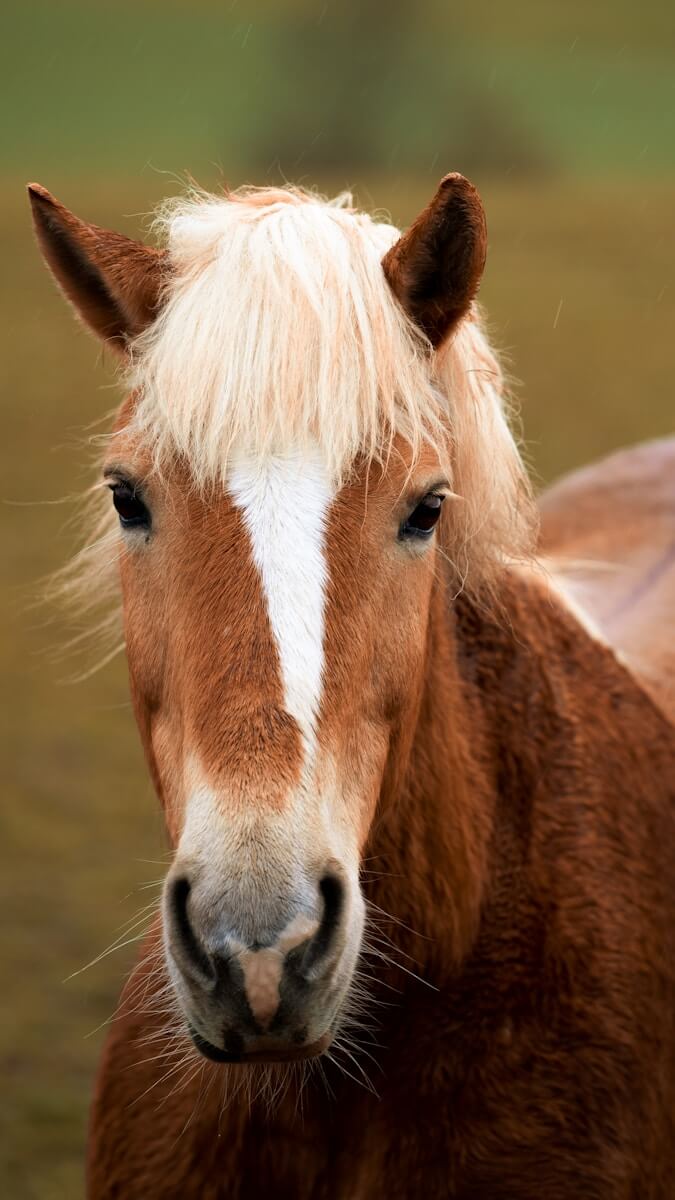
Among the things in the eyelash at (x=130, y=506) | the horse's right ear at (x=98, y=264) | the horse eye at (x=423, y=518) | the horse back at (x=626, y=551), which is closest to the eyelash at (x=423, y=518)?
the horse eye at (x=423, y=518)

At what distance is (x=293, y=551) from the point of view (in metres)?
1.88

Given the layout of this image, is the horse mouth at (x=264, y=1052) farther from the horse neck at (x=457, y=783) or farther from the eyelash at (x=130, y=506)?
the eyelash at (x=130, y=506)

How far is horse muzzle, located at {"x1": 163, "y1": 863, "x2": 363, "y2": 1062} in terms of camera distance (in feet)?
5.52

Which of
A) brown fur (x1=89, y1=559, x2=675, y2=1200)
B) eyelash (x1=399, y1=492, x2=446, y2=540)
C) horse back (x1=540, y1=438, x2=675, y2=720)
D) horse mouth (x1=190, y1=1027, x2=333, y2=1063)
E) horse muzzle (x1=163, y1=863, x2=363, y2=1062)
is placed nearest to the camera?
horse muzzle (x1=163, y1=863, x2=363, y2=1062)

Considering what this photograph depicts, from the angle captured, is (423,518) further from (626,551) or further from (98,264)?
(626,551)

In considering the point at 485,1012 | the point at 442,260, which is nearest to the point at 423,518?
the point at 442,260

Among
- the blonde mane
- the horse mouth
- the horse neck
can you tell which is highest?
the blonde mane

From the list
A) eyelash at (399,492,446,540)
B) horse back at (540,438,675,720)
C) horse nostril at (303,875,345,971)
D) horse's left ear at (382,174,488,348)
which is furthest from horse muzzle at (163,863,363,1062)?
horse back at (540,438,675,720)

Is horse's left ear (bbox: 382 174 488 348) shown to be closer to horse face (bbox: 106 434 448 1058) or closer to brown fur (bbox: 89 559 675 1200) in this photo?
horse face (bbox: 106 434 448 1058)

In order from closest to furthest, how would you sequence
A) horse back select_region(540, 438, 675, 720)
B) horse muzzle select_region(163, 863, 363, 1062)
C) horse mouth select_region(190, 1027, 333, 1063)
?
horse muzzle select_region(163, 863, 363, 1062) → horse mouth select_region(190, 1027, 333, 1063) → horse back select_region(540, 438, 675, 720)

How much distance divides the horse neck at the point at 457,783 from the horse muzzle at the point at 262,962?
0.44 m

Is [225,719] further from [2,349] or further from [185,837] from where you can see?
[2,349]

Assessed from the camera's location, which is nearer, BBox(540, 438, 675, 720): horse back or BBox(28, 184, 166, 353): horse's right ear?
BBox(28, 184, 166, 353): horse's right ear

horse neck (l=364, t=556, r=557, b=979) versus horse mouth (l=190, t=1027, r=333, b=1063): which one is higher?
horse neck (l=364, t=556, r=557, b=979)
